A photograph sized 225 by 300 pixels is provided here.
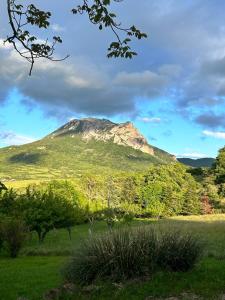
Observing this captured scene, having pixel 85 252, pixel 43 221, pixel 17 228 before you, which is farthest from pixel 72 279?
pixel 43 221

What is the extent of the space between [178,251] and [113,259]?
6.48 feet

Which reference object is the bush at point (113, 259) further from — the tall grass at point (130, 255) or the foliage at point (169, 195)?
the foliage at point (169, 195)

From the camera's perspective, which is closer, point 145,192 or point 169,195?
point 169,195

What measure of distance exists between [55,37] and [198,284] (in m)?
7.09

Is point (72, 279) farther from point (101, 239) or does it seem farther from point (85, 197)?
point (85, 197)

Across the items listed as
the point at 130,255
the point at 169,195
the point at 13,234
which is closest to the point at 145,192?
the point at 169,195

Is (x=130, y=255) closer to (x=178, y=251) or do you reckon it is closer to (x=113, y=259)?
(x=113, y=259)

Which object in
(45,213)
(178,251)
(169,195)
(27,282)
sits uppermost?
(169,195)

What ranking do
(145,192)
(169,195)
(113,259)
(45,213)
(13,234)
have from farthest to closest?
(145,192) → (169,195) → (45,213) → (13,234) → (113,259)

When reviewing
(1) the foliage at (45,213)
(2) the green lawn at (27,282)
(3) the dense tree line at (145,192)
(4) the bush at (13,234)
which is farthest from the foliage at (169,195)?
(2) the green lawn at (27,282)

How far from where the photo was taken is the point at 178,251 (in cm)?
1327

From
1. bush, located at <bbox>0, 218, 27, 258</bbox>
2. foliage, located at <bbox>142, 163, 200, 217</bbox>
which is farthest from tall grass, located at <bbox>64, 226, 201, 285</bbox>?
foliage, located at <bbox>142, 163, 200, 217</bbox>

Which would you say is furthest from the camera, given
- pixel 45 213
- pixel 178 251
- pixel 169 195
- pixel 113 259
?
pixel 169 195

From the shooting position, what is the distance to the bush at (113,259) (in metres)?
12.6
